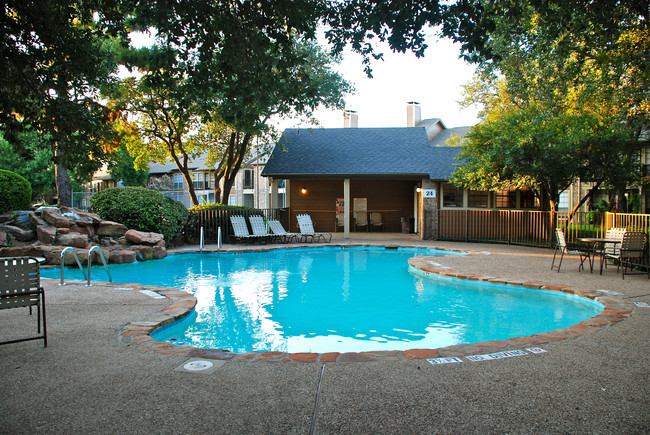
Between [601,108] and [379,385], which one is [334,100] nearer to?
[601,108]

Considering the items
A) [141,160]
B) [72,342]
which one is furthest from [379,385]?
[141,160]

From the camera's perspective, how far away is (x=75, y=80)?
4.54 metres

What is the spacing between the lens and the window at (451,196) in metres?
18.2

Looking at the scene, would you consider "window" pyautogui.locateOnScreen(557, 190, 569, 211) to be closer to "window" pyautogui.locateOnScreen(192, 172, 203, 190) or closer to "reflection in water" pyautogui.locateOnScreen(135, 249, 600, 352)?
"reflection in water" pyautogui.locateOnScreen(135, 249, 600, 352)

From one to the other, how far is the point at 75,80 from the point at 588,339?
5660mm

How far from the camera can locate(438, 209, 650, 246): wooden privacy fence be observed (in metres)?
13.9

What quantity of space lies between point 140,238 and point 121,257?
117cm

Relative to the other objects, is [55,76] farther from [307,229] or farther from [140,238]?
[307,229]

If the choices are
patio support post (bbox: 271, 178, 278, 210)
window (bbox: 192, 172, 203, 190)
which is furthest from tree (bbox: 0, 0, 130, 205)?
window (bbox: 192, 172, 203, 190)

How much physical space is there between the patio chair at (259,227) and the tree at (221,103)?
122 inches

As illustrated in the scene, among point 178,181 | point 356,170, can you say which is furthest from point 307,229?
point 178,181

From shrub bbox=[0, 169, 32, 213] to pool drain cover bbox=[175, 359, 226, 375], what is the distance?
11141 millimetres

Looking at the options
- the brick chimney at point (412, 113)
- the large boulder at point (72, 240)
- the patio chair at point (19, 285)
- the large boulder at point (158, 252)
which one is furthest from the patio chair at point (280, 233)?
the brick chimney at point (412, 113)

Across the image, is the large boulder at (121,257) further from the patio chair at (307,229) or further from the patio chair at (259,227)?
the patio chair at (307,229)
